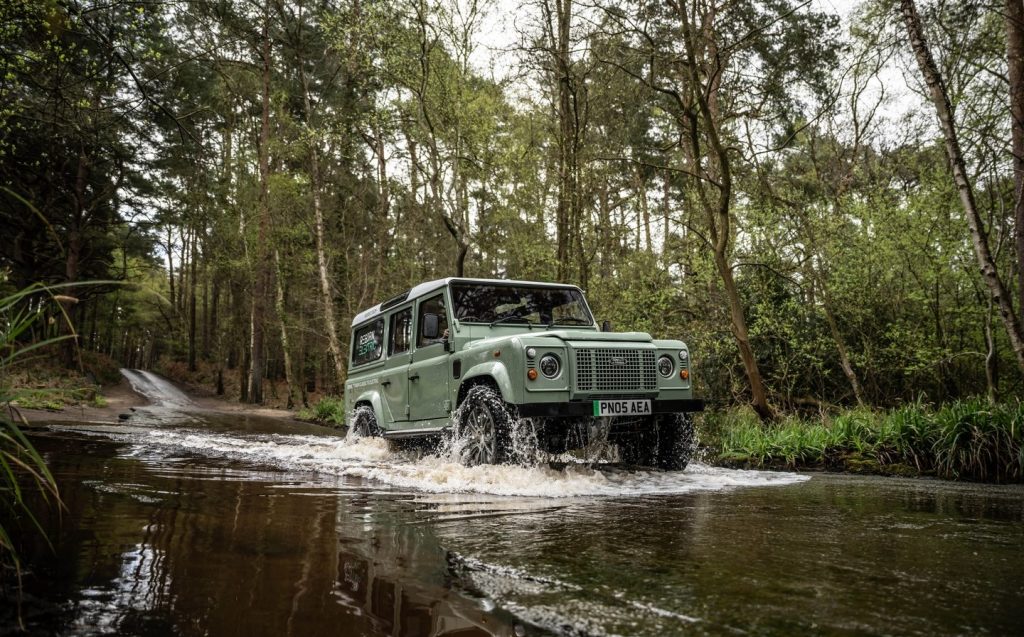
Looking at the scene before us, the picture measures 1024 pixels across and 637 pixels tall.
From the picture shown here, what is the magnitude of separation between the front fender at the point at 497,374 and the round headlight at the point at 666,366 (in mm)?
1601

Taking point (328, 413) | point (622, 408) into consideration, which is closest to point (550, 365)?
point (622, 408)

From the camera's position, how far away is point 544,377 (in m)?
5.92

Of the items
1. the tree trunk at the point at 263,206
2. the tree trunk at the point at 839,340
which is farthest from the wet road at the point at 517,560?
the tree trunk at the point at 263,206

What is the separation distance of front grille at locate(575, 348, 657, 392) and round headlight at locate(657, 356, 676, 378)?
0.42 ft

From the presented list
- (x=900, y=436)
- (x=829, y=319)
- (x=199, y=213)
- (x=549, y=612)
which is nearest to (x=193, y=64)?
(x=199, y=213)

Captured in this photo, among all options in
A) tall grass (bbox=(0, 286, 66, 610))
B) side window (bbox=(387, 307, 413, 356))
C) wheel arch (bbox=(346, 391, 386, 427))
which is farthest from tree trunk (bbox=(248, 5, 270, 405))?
tall grass (bbox=(0, 286, 66, 610))

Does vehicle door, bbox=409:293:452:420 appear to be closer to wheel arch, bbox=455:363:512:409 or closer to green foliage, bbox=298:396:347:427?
wheel arch, bbox=455:363:512:409

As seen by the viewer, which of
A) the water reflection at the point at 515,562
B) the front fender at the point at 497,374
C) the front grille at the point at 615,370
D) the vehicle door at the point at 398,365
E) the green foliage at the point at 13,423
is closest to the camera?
the water reflection at the point at 515,562

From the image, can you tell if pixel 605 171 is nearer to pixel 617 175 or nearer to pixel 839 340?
pixel 617 175

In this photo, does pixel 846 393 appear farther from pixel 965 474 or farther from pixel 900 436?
pixel 965 474

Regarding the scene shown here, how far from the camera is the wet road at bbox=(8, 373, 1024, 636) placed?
1957 millimetres

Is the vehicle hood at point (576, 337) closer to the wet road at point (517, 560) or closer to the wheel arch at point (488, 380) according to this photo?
the wheel arch at point (488, 380)

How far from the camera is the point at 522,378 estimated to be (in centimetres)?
584

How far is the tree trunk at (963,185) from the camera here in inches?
277
